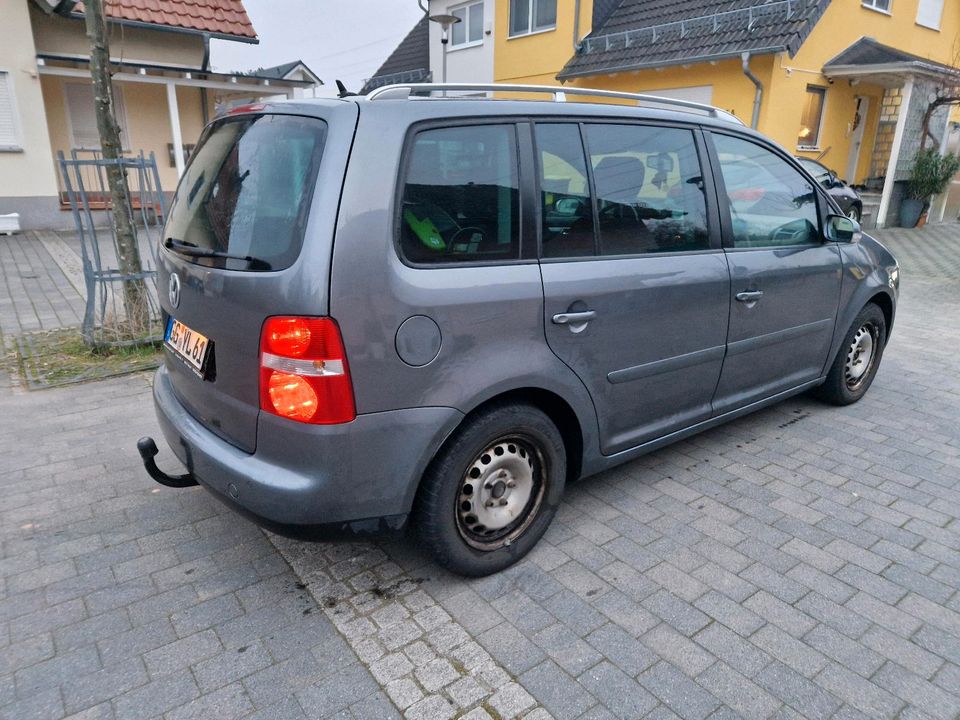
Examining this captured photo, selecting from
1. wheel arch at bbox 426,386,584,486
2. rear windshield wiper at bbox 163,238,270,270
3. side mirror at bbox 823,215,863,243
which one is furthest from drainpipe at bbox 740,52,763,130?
rear windshield wiper at bbox 163,238,270,270

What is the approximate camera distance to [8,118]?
12117 millimetres

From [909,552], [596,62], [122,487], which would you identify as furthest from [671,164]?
[596,62]

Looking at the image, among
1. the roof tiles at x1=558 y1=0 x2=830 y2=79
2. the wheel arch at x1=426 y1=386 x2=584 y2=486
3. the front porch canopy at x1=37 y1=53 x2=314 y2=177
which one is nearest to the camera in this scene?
the wheel arch at x1=426 y1=386 x2=584 y2=486

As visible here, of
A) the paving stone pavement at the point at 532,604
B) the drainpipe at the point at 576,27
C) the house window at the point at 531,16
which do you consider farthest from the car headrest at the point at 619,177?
the house window at the point at 531,16

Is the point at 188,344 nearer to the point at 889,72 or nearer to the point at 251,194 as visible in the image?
the point at 251,194

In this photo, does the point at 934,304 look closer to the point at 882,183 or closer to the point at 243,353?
the point at 243,353

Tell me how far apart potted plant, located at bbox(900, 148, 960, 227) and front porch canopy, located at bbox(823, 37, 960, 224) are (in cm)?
57

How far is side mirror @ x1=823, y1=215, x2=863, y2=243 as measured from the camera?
13.4ft

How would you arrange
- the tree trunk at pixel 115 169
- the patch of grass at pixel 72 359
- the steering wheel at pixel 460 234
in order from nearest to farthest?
the steering wheel at pixel 460 234, the patch of grass at pixel 72 359, the tree trunk at pixel 115 169

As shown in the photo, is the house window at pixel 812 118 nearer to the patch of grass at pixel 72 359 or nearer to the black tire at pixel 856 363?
the black tire at pixel 856 363

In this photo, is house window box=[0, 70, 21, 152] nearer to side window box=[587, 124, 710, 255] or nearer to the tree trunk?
the tree trunk

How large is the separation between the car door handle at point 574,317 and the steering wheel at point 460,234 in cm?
45

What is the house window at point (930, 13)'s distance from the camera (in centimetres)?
1715

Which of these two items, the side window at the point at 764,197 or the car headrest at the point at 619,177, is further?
the side window at the point at 764,197
